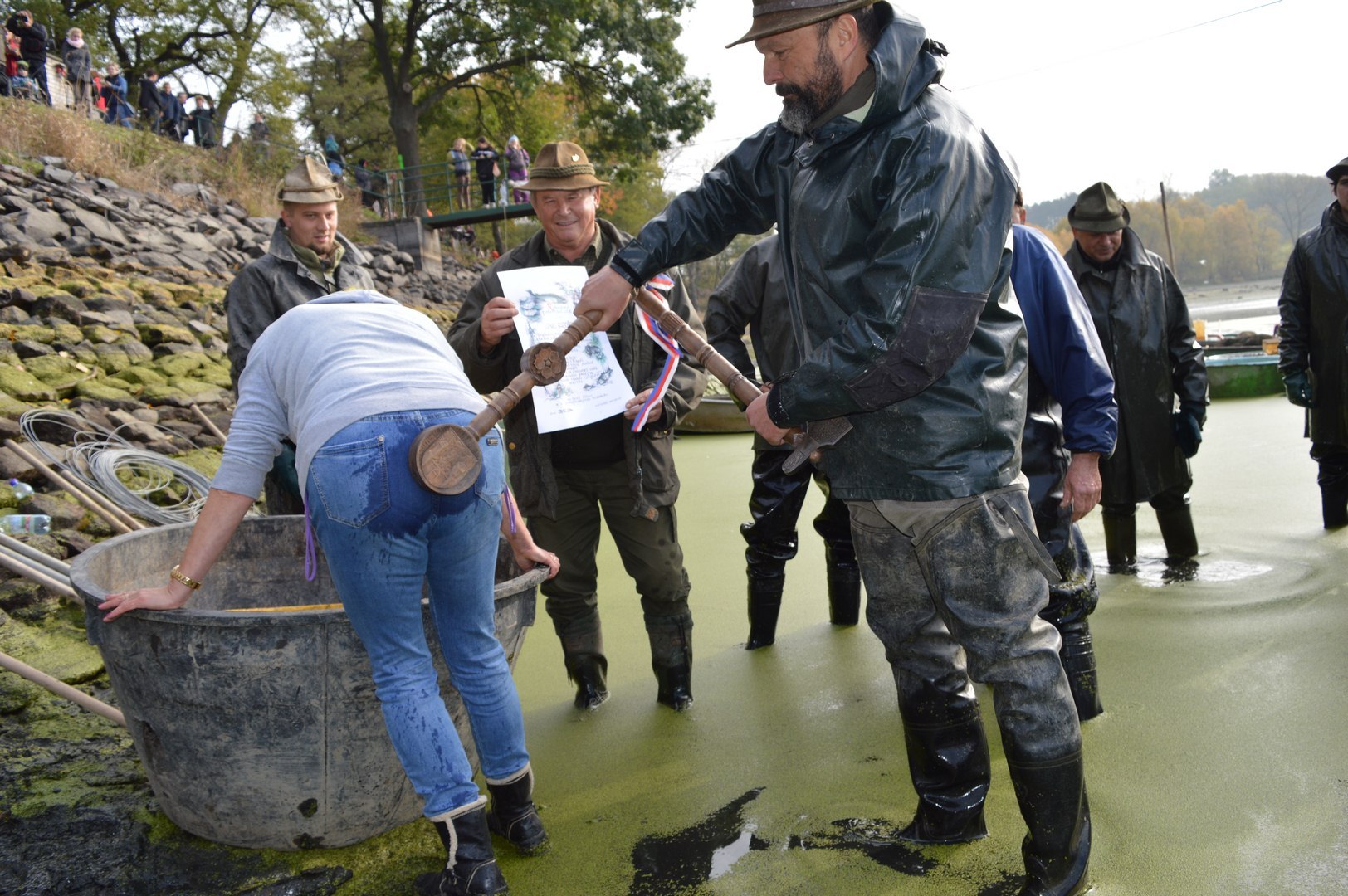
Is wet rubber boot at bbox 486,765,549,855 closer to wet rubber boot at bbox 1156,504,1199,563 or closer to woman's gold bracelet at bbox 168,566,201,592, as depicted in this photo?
woman's gold bracelet at bbox 168,566,201,592

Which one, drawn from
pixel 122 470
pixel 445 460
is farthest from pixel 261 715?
pixel 122 470

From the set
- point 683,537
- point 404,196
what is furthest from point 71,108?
point 683,537

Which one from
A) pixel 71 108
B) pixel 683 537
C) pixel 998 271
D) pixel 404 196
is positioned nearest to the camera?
pixel 998 271

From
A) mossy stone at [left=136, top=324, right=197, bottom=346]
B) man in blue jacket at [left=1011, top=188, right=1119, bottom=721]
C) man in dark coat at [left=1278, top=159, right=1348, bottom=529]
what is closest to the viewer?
man in blue jacket at [left=1011, top=188, right=1119, bottom=721]

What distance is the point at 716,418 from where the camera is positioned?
11617mm

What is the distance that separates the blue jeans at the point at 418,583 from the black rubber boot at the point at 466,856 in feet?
0.12

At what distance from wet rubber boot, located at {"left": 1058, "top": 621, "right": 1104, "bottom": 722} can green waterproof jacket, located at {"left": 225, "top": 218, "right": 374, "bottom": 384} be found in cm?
289

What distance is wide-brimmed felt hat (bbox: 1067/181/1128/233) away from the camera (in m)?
4.44

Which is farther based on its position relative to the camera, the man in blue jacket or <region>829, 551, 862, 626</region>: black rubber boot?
<region>829, 551, 862, 626</region>: black rubber boot

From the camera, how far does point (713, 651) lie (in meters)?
4.33

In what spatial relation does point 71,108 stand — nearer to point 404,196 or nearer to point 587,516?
point 404,196

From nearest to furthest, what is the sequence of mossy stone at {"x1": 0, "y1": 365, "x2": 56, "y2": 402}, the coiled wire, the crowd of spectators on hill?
the coiled wire → mossy stone at {"x1": 0, "y1": 365, "x2": 56, "y2": 402} → the crowd of spectators on hill

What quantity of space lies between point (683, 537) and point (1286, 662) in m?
3.52

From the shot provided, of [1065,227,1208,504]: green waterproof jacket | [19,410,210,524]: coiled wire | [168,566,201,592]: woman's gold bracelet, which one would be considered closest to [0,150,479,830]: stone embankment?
[19,410,210,524]: coiled wire
